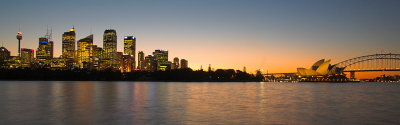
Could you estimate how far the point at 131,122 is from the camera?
20875mm

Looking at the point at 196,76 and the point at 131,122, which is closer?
the point at 131,122

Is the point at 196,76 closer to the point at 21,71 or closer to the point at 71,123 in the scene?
the point at 21,71

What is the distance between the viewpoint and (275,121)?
21.5 meters

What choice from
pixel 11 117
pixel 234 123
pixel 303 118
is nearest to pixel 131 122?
pixel 234 123

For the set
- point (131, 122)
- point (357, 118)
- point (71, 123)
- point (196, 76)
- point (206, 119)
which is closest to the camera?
point (71, 123)

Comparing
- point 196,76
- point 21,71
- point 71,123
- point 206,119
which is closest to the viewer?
point 71,123

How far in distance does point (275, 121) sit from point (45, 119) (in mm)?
14066

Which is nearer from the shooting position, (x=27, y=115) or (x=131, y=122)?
(x=131, y=122)

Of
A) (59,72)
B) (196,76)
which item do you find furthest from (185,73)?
(59,72)

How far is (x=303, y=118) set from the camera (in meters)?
23.4

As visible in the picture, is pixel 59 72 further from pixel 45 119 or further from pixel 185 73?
pixel 45 119

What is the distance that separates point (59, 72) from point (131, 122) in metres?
181

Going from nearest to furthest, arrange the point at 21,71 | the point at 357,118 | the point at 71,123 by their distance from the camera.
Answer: the point at 71,123, the point at 357,118, the point at 21,71

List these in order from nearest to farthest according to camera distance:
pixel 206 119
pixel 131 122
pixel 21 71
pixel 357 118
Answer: pixel 131 122 < pixel 206 119 < pixel 357 118 < pixel 21 71
